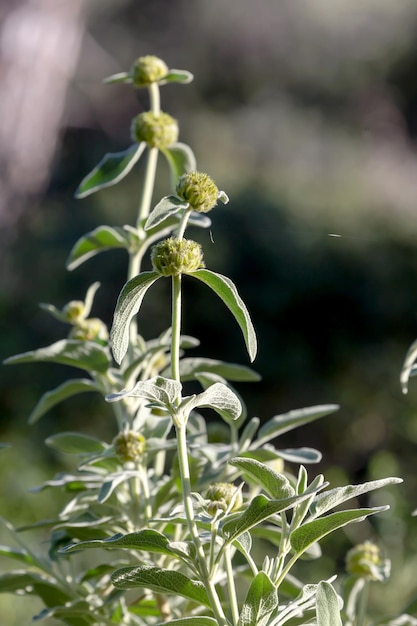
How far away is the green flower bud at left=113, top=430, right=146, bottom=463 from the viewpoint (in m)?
0.42

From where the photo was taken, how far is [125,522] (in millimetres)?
454

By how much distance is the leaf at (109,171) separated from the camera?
502 millimetres

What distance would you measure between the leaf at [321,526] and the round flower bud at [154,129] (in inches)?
10.8

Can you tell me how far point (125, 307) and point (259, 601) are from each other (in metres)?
0.12

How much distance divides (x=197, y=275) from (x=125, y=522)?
0.60 feet

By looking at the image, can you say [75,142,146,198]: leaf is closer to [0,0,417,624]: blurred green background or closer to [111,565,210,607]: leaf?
[111,565,210,607]: leaf

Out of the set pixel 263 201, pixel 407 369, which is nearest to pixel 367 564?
pixel 407 369

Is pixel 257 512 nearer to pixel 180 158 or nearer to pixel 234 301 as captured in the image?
pixel 234 301

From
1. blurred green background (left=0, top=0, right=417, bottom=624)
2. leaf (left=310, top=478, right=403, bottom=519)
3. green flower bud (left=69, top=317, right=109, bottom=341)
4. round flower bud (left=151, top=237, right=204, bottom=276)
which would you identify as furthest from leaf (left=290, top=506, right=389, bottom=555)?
blurred green background (left=0, top=0, right=417, bottom=624)

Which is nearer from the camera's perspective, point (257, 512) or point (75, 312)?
point (257, 512)

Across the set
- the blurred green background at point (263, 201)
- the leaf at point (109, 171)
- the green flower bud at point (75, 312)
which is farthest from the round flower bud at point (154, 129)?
the blurred green background at point (263, 201)

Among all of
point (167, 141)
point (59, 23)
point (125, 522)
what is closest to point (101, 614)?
point (125, 522)

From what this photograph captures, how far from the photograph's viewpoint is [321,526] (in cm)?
32

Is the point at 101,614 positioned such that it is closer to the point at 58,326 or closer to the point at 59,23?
the point at 58,326
